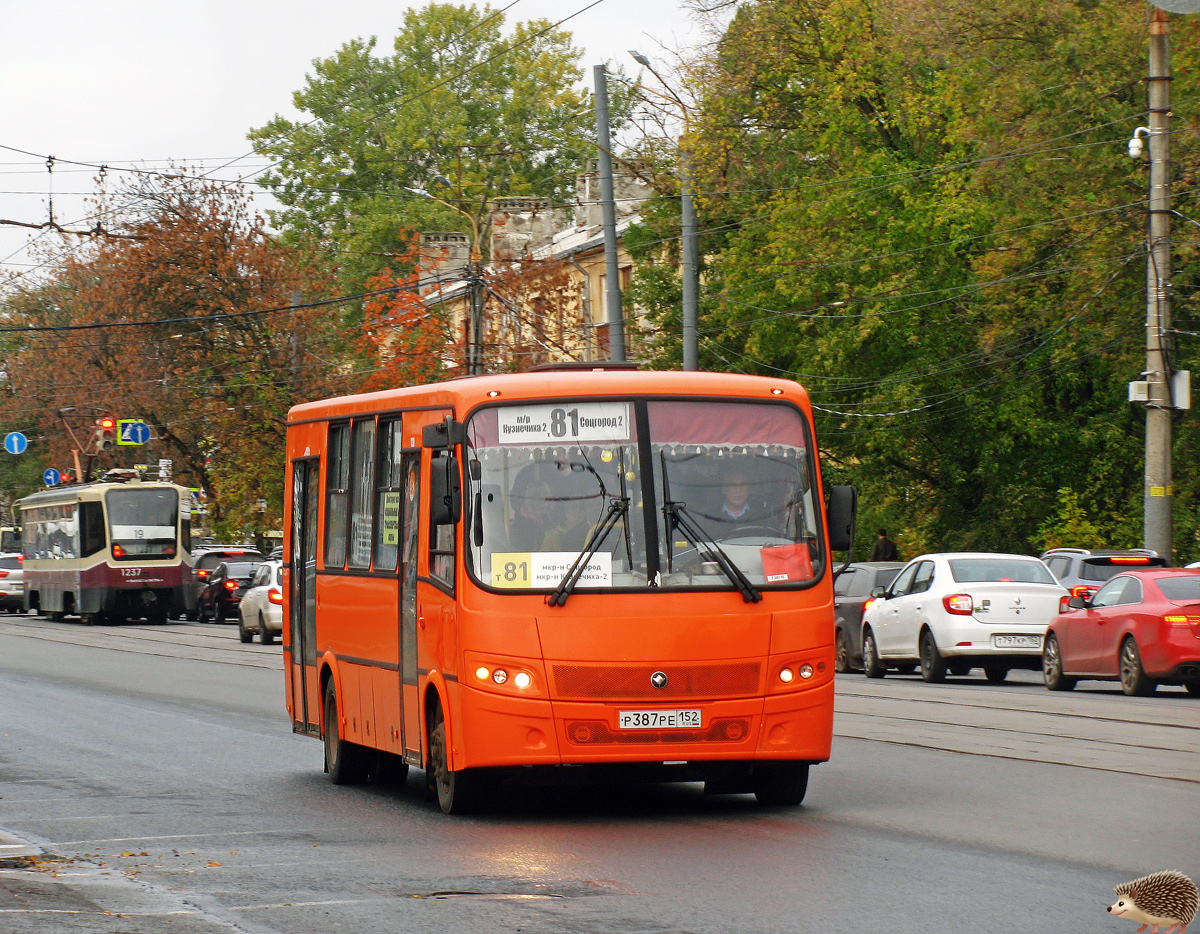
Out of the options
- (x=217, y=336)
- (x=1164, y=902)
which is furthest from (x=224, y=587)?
(x=1164, y=902)

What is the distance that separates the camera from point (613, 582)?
36.1 feet

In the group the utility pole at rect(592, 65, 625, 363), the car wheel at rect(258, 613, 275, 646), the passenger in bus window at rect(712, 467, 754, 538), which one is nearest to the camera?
the passenger in bus window at rect(712, 467, 754, 538)

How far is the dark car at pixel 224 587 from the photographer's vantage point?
4947 cm

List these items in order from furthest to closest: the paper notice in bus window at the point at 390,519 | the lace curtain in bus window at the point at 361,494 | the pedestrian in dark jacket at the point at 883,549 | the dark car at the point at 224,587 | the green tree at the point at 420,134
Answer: the green tree at the point at 420,134, the dark car at the point at 224,587, the pedestrian in dark jacket at the point at 883,549, the lace curtain in bus window at the point at 361,494, the paper notice in bus window at the point at 390,519

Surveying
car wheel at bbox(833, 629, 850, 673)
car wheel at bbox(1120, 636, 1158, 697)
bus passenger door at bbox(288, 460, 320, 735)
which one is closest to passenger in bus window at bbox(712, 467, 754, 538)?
bus passenger door at bbox(288, 460, 320, 735)

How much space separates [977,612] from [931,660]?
87 cm

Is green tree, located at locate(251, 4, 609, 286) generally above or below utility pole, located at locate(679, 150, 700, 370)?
above

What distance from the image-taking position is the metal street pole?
1158 inches

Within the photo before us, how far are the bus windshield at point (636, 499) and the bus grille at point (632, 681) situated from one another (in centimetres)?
45

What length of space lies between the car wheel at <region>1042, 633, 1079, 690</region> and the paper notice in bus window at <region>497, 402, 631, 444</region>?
40.8 feet

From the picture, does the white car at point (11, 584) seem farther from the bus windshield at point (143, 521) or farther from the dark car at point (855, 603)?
the dark car at point (855, 603)

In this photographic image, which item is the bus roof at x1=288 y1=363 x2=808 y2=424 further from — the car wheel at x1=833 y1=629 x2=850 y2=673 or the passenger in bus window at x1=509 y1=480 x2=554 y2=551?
the car wheel at x1=833 y1=629 x2=850 y2=673

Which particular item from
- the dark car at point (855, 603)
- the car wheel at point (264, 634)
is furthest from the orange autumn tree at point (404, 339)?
the dark car at point (855, 603)

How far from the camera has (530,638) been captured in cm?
1086
